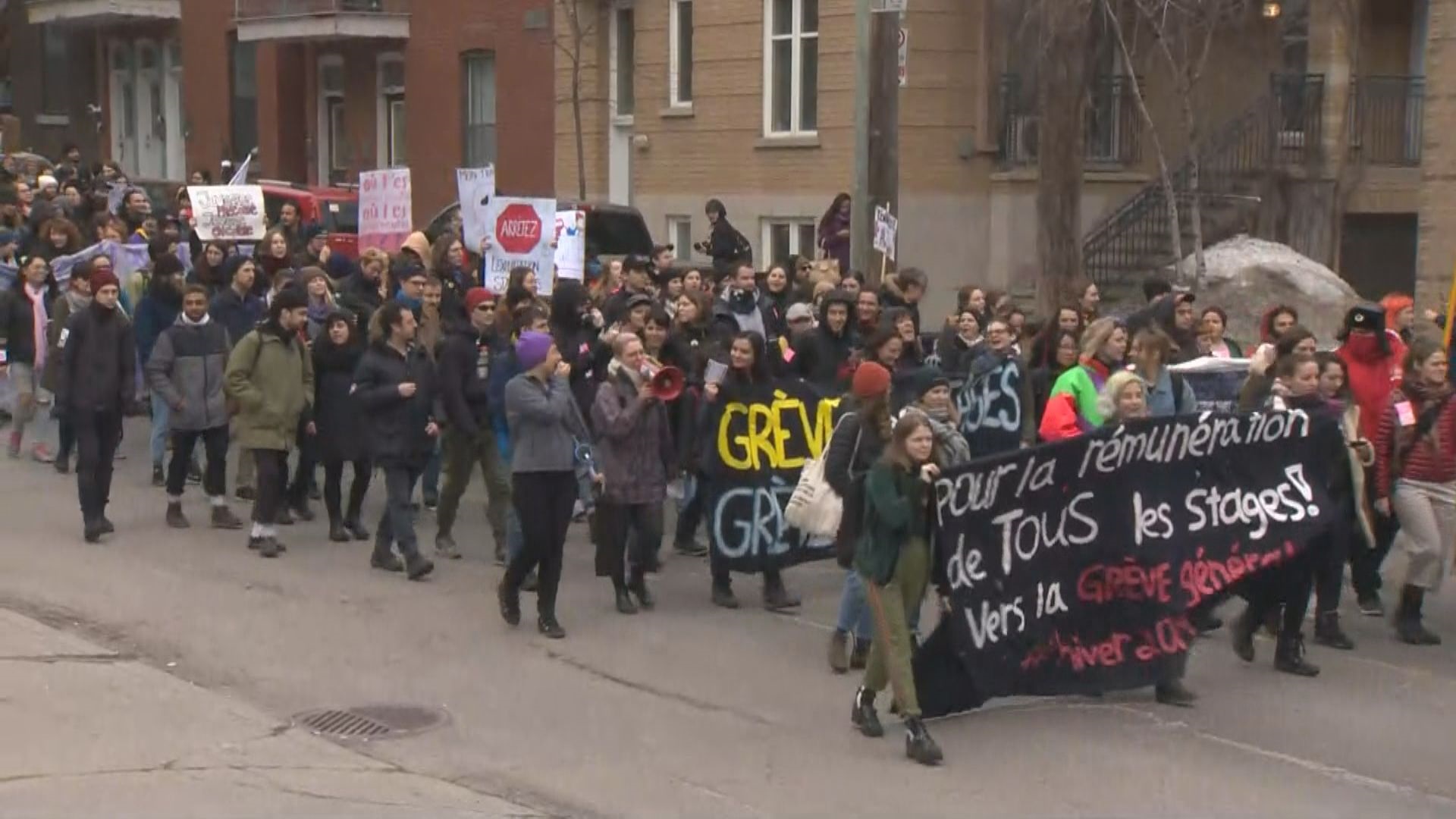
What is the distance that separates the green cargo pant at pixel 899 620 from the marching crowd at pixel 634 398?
14 mm

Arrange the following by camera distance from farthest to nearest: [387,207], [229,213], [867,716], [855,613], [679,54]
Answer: [679,54], [229,213], [387,207], [855,613], [867,716]

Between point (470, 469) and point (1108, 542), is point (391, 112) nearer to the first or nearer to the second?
point (470, 469)

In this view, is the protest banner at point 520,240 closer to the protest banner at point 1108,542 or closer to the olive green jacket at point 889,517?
the protest banner at point 1108,542

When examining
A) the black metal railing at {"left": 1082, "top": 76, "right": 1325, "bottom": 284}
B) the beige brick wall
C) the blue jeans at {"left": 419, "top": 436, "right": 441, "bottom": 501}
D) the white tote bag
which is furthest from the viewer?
the black metal railing at {"left": 1082, "top": 76, "right": 1325, "bottom": 284}

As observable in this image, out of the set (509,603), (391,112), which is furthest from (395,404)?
(391,112)

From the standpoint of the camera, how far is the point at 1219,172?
25266 mm

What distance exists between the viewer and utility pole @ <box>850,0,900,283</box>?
16688mm

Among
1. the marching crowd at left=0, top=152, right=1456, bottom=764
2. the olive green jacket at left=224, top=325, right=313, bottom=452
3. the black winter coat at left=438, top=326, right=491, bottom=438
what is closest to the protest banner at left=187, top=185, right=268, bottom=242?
the marching crowd at left=0, top=152, right=1456, bottom=764

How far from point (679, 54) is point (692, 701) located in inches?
844

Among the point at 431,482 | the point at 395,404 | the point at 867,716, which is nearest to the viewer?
the point at 867,716

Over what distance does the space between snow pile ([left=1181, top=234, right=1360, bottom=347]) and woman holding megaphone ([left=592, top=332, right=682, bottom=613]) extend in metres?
11.4

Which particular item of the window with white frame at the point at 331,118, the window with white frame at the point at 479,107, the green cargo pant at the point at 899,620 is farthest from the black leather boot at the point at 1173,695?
the window with white frame at the point at 331,118

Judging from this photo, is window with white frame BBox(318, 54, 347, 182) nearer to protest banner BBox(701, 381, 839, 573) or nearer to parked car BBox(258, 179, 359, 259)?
parked car BBox(258, 179, 359, 259)

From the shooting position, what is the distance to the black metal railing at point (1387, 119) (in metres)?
24.1
